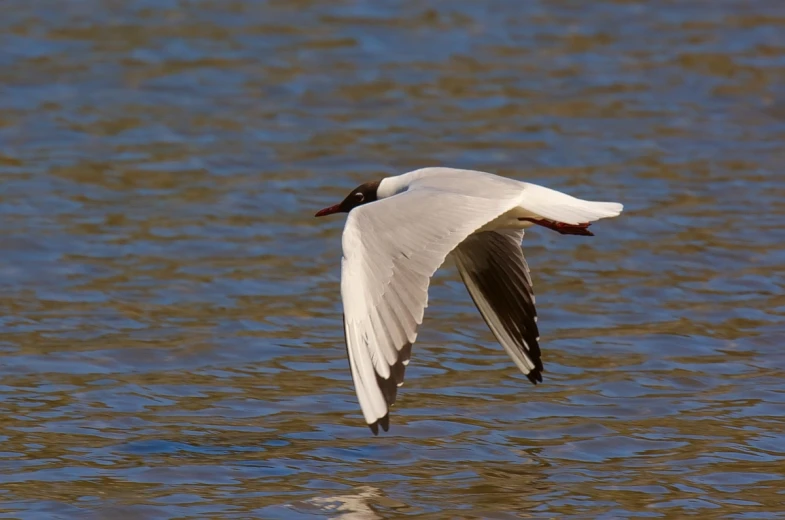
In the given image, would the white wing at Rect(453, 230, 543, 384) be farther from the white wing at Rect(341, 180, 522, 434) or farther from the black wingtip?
the white wing at Rect(341, 180, 522, 434)

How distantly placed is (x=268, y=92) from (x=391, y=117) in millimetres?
1285

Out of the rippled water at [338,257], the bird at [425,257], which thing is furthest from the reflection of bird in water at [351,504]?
the bird at [425,257]

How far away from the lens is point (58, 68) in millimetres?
12891

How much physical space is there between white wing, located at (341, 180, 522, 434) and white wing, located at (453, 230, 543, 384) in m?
0.65

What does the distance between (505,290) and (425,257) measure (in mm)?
1255

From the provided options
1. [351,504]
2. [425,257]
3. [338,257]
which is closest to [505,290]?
[425,257]

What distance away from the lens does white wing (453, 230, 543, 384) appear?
6.98 meters

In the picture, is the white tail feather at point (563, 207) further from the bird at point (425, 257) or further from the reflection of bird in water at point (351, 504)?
the reflection of bird in water at point (351, 504)

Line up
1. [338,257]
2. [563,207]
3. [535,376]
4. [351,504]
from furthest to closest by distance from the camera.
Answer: [338,257], [535,376], [563,207], [351,504]

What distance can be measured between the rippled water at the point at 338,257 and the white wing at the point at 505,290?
221mm

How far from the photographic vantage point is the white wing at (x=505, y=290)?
6980 mm

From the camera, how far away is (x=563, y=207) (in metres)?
6.45

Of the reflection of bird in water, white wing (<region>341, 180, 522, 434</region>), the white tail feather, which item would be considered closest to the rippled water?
the reflection of bird in water

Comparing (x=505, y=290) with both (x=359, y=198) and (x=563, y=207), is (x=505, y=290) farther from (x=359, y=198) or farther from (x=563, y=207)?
(x=359, y=198)
